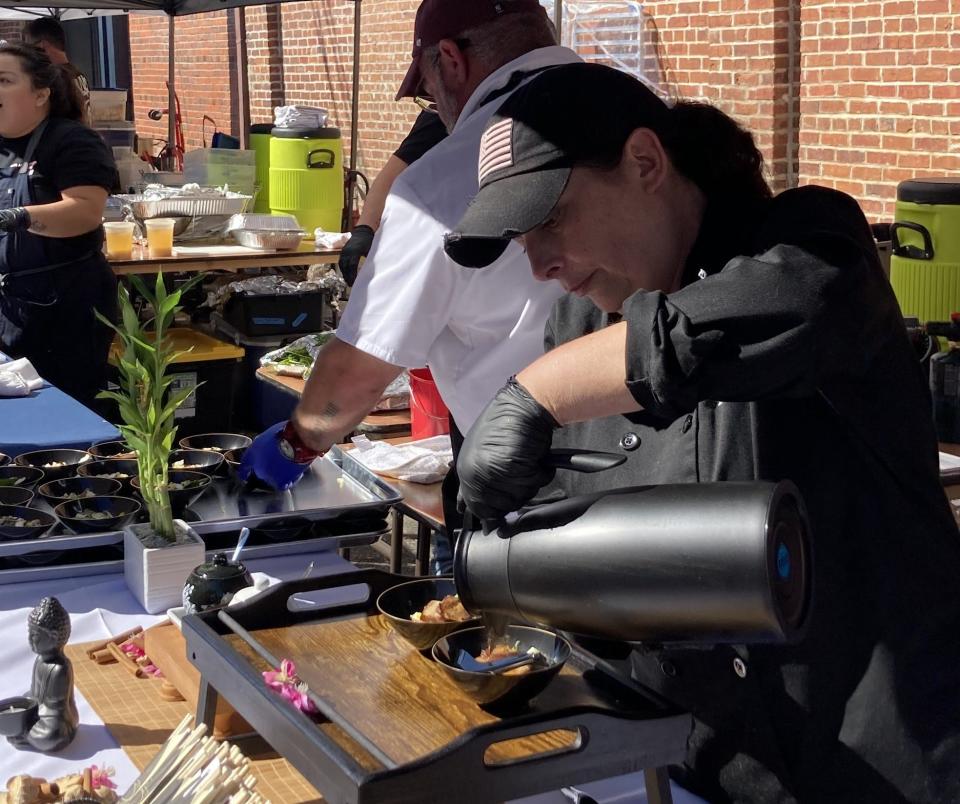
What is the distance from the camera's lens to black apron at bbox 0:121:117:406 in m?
4.11

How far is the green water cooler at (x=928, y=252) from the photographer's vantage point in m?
3.29

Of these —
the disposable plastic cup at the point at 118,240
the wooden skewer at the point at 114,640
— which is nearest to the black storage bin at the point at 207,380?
the disposable plastic cup at the point at 118,240

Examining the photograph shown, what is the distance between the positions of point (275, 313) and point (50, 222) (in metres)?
1.52

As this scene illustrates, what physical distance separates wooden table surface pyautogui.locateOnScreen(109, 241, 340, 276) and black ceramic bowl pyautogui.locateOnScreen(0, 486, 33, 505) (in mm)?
3042

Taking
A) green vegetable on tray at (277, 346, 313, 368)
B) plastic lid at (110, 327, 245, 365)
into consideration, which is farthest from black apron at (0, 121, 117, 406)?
green vegetable on tray at (277, 346, 313, 368)

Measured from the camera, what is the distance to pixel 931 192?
3.37 metres

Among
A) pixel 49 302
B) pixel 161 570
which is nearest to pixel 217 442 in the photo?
pixel 161 570

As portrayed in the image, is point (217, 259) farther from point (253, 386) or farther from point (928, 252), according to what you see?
point (928, 252)

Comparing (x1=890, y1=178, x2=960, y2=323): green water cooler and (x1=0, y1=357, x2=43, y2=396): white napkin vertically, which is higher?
(x1=890, y1=178, x2=960, y2=323): green water cooler

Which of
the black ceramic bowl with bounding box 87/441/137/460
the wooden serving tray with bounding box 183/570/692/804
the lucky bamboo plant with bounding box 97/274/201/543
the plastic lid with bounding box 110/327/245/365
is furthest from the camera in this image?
the plastic lid with bounding box 110/327/245/365

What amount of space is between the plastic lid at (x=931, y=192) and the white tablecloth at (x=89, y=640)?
6.78 ft

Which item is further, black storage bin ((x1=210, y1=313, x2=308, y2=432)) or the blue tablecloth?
black storage bin ((x1=210, y1=313, x2=308, y2=432))

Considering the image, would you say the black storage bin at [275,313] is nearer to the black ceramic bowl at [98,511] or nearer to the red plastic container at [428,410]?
the red plastic container at [428,410]

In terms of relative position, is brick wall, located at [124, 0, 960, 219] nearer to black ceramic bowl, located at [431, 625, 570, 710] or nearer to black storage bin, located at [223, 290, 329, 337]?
black storage bin, located at [223, 290, 329, 337]
